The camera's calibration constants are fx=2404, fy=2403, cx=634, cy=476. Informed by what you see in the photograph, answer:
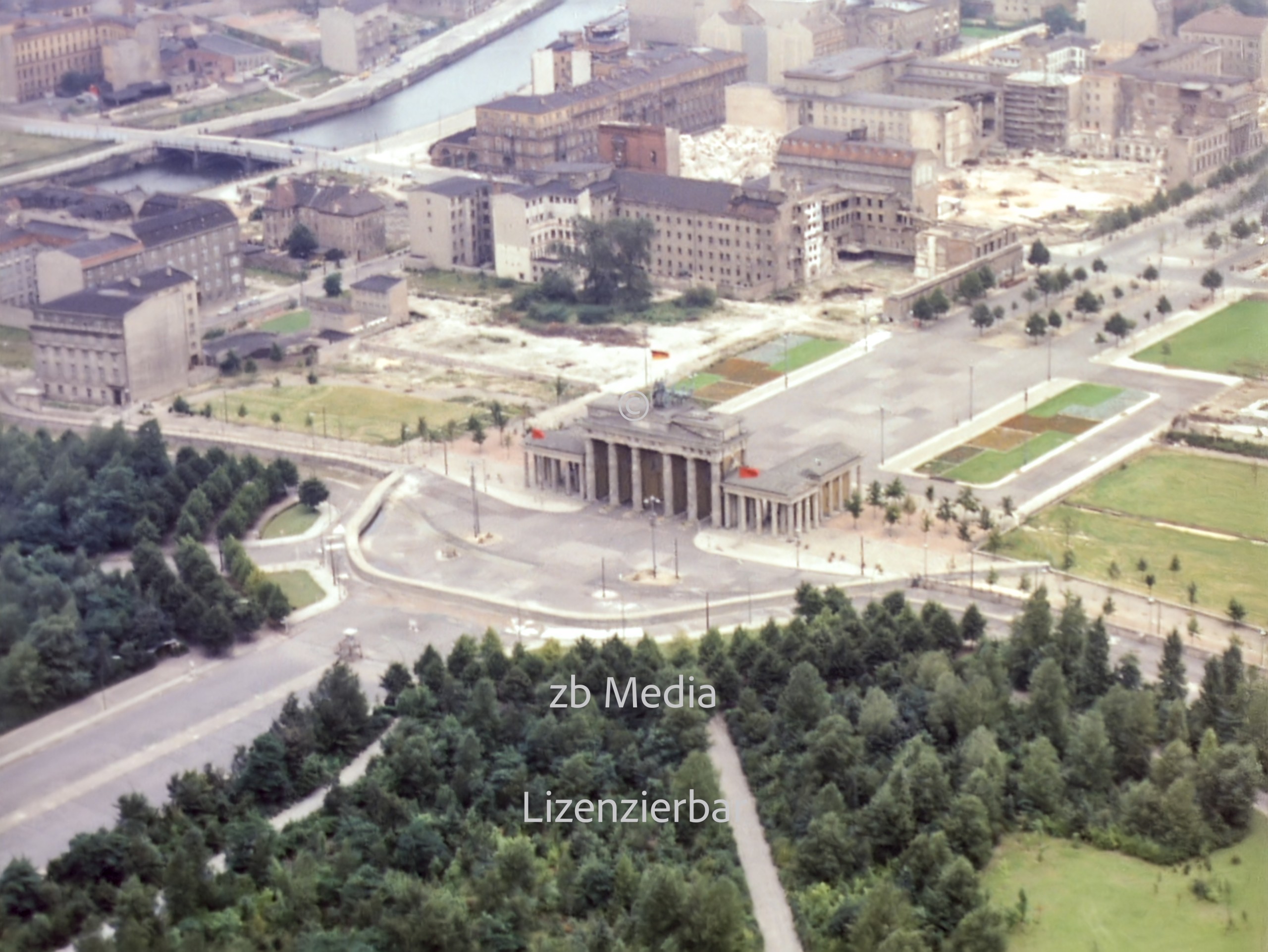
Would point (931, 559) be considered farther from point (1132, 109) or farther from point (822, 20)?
point (822, 20)

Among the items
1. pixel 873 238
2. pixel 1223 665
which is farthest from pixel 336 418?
pixel 1223 665

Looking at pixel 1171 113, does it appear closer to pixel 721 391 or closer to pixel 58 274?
pixel 721 391

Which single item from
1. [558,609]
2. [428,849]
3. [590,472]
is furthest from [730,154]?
[428,849]

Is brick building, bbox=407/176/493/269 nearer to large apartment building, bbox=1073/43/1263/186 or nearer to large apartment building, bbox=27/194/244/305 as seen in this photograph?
large apartment building, bbox=27/194/244/305

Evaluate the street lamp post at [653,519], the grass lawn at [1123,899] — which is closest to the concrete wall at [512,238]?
the street lamp post at [653,519]

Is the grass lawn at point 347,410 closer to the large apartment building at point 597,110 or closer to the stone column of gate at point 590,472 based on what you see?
the stone column of gate at point 590,472

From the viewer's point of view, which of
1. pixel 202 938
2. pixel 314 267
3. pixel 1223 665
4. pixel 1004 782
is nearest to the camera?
pixel 202 938
